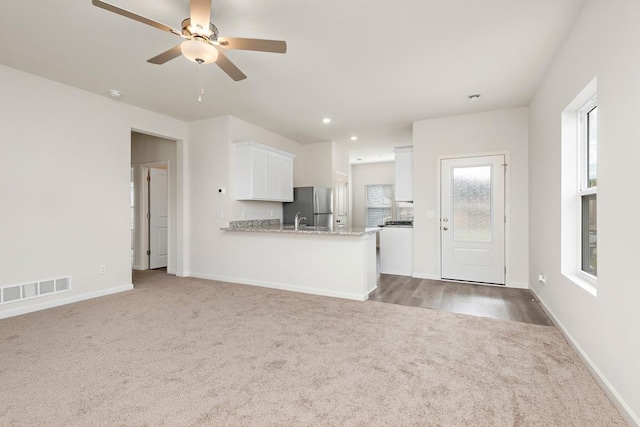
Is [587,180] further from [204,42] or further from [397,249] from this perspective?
[204,42]

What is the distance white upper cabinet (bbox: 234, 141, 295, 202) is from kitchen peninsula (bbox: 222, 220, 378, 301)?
2.13ft

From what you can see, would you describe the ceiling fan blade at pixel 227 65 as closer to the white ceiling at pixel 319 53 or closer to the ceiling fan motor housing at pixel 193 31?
the ceiling fan motor housing at pixel 193 31

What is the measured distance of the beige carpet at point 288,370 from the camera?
175 cm

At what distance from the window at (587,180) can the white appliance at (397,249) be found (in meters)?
2.85

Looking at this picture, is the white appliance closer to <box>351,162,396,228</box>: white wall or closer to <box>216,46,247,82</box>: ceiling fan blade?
<box>216,46,247,82</box>: ceiling fan blade

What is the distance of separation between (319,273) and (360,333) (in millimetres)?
1456

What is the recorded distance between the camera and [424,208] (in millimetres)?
5176

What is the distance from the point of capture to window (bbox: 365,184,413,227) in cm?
934

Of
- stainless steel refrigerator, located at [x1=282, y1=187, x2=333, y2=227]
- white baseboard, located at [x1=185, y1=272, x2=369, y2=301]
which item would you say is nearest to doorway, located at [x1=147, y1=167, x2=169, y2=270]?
white baseboard, located at [x1=185, y1=272, x2=369, y2=301]

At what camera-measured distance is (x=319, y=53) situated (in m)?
3.03

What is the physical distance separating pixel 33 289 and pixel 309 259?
3262 mm

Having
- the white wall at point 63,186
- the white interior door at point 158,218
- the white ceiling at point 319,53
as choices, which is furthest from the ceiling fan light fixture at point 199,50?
the white interior door at point 158,218

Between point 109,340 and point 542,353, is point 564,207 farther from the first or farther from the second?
point 109,340

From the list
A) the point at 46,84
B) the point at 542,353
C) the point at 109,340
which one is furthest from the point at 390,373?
the point at 46,84
